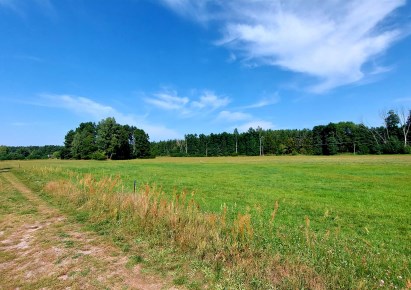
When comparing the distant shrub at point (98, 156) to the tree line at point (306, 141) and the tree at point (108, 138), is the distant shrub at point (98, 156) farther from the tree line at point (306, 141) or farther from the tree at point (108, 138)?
the tree line at point (306, 141)

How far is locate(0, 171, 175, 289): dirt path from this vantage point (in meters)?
4.48

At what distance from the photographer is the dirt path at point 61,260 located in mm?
4477

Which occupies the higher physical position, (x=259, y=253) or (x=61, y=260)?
(x=259, y=253)

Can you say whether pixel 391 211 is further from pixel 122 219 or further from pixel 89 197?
pixel 89 197

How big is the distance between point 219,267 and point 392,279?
300cm

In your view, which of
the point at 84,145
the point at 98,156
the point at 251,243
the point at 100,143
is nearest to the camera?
the point at 251,243

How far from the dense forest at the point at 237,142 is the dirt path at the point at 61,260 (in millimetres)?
86703

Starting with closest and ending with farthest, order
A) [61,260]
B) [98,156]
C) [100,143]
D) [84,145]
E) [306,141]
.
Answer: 1. [61,260]
2. [98,156]
3. [100,143]
4. [84,145]
5. [306,141]

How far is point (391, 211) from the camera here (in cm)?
1086

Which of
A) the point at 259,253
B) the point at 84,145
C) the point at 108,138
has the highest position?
the point at 108,138

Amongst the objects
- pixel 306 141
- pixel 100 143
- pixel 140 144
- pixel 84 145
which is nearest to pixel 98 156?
pixel 100 143

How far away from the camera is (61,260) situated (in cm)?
541

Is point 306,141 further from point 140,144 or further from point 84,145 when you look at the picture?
point 84,145

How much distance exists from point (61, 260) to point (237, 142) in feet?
373
